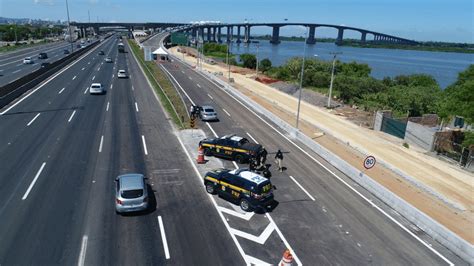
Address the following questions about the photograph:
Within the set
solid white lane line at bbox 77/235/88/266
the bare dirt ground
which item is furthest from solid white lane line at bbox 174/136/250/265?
the bare dirt ground

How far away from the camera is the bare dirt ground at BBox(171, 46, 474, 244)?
20.6m

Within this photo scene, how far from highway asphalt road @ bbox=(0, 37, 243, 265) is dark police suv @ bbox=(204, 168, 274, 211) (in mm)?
1060

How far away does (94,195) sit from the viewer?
1962 centimetres

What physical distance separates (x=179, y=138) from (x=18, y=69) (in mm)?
51525

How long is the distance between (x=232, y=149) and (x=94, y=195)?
10131 mm

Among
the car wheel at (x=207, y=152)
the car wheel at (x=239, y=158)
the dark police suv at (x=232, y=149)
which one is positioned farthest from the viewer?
the car wheel at (x=207, y=152)

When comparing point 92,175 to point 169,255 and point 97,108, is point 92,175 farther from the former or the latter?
point 97,108

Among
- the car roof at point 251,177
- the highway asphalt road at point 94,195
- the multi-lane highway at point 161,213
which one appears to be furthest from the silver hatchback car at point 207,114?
the car roof at point 251,177

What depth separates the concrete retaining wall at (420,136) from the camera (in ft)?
110

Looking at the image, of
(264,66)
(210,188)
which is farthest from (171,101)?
(264,66)

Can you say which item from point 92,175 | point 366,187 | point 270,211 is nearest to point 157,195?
point 92,175

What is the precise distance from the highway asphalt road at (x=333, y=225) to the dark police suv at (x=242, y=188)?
932 mm

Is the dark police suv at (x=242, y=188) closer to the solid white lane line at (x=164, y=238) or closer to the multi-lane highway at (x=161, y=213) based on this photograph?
the multi-lane highway at (x=161, y=213)

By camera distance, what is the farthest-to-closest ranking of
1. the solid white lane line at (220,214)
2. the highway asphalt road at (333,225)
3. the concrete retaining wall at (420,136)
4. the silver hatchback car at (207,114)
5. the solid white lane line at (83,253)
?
the silver hatchback car at (207,114) < the concrete retaining wall at (420,136) < the highway asphalt road at (333,225) < the solid white lane line at (220,214) < the solid white lane line at (83,253)
